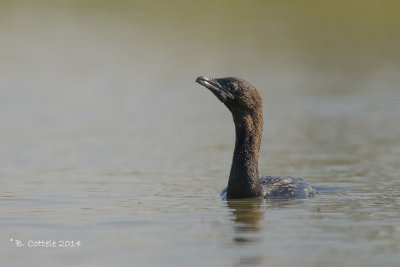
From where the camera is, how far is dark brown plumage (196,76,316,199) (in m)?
14.3

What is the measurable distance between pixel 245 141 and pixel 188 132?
7.02 meters

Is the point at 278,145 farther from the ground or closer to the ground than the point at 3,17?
closer to the ground

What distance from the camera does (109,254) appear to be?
1047 centimetres

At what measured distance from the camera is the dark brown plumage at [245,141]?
14.3 meters

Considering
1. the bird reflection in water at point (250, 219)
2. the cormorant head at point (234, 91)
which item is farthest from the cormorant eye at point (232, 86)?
the bird reflection in water at point (250, 219)

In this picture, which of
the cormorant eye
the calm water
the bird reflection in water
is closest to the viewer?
the bird reflection in water

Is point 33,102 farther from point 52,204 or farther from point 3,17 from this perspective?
point 3,17

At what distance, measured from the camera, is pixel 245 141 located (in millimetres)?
14641

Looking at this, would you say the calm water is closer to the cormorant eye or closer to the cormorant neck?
the cormorant neck

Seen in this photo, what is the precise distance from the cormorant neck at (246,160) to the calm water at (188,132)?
1.39ft

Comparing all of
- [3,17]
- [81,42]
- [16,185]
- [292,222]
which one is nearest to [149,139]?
[16,185]

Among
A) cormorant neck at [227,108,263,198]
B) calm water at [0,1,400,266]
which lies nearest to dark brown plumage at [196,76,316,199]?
cormorant neck at [227,108,263,198]

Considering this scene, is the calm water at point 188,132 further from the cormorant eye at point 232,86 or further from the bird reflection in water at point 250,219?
the cormorant eye at point 232,86

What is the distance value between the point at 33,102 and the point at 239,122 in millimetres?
11588
